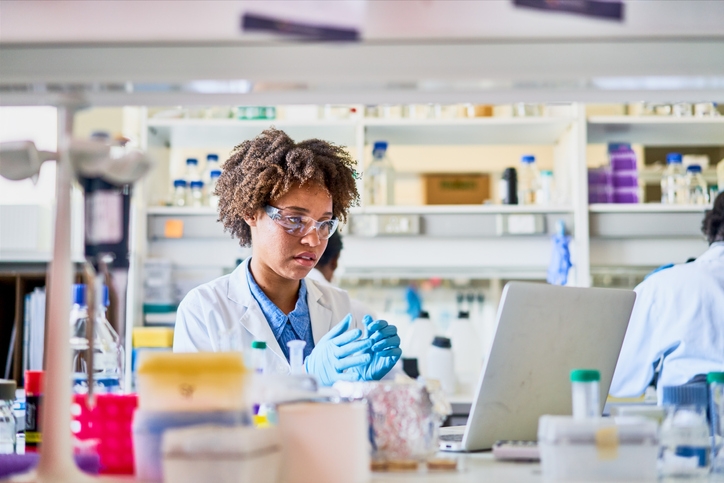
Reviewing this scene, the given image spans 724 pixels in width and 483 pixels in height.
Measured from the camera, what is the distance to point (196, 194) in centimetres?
320

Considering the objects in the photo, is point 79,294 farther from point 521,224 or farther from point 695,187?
point 695,187

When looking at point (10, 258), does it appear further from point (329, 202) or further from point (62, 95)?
point (62, 95)

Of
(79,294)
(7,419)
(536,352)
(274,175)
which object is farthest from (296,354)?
(274,175)

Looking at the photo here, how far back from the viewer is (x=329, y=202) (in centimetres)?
186

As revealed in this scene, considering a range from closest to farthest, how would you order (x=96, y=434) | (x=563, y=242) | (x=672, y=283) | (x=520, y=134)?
Answer: (x=96, y=434) → (x=672, y=283) → (x=563, y=242) → (x=520, y=134)

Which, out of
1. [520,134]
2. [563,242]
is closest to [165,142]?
[520,134]

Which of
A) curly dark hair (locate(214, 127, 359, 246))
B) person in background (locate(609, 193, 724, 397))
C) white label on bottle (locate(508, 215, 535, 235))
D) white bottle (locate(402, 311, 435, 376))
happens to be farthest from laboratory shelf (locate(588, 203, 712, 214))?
curly dark hair (locate(214, 127, 359, 246))

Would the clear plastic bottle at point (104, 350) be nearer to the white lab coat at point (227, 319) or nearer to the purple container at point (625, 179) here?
the white lab coat at point (227, 319)

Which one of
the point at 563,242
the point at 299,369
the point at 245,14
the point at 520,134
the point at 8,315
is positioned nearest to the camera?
the point at 245,14

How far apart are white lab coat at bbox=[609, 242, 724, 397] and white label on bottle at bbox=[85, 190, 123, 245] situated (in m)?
2.02

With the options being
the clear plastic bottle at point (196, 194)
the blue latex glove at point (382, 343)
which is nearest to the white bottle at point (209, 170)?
the clear plastic bottle at point (196, 194)

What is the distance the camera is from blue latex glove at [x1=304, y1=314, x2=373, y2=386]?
53.7 inches

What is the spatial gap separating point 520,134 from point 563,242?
548mm

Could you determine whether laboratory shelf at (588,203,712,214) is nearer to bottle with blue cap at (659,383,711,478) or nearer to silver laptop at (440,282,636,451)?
silver laptop at (440,282,636,451)
